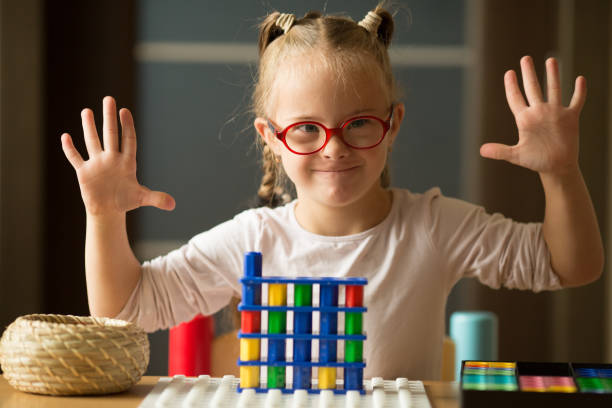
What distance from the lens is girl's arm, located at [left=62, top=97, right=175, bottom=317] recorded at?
3.40 feet

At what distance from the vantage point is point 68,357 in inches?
32.5

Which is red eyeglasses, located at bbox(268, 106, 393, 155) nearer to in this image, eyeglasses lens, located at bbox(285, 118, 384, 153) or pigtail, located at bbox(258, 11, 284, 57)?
eyeglasses lens, located at bbox(285, 118, 384, 153)

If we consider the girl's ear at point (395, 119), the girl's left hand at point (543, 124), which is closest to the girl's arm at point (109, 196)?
the girl's ear at point (395, 119)

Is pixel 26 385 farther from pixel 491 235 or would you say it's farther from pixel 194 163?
pixel 194 163

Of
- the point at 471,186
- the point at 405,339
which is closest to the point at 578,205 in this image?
the point at 405,339

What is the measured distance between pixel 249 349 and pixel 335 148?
35 cm

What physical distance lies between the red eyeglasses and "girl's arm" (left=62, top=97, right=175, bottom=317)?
209 mm

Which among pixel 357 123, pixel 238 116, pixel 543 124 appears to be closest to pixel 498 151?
pixel 543 124

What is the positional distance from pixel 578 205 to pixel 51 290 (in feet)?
5.43

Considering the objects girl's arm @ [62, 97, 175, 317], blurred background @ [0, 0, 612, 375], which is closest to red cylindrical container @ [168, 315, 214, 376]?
girl's arm @ [62, 97, 175, 317]

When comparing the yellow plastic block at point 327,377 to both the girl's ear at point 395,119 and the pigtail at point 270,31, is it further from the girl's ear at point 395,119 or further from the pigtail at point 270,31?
the pigtail at point 270,31

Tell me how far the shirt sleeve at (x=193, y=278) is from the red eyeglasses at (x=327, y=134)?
206 mm

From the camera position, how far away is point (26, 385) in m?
0.85

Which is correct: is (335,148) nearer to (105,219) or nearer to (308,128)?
(308,128)
